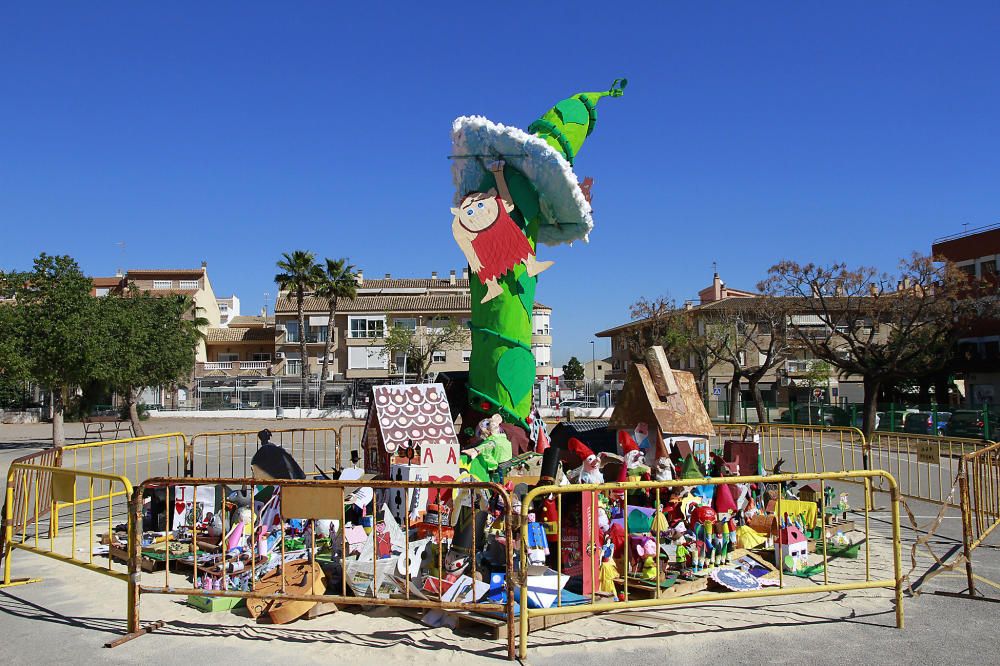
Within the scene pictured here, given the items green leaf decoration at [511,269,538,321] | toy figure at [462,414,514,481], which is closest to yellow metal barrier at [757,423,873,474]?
green leaf decoration at [511,269,538,321]

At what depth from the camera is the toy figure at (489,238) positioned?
12367mm

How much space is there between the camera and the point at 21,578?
7.90 metres

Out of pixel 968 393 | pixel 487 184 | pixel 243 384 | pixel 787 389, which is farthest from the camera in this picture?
pixel 243 384

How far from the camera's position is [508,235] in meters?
12.4

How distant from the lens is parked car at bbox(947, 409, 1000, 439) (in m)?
24.1

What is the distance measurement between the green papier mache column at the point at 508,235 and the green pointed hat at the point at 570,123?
0.07ft

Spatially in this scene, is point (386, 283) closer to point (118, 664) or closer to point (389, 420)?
point (389, 420)

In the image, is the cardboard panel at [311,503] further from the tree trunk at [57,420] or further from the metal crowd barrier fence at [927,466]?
the tree trunk at [57,420]

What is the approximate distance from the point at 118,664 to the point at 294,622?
1367 mm

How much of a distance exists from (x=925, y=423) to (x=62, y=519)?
26894 mm

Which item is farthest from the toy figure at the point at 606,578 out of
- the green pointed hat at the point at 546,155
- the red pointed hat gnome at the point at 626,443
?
the green pointed hat at the point at 546,155

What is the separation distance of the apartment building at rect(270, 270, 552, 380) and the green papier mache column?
39528 millimetres

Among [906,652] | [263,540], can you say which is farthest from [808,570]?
[263,540]

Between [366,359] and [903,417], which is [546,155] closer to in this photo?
[903,417]
